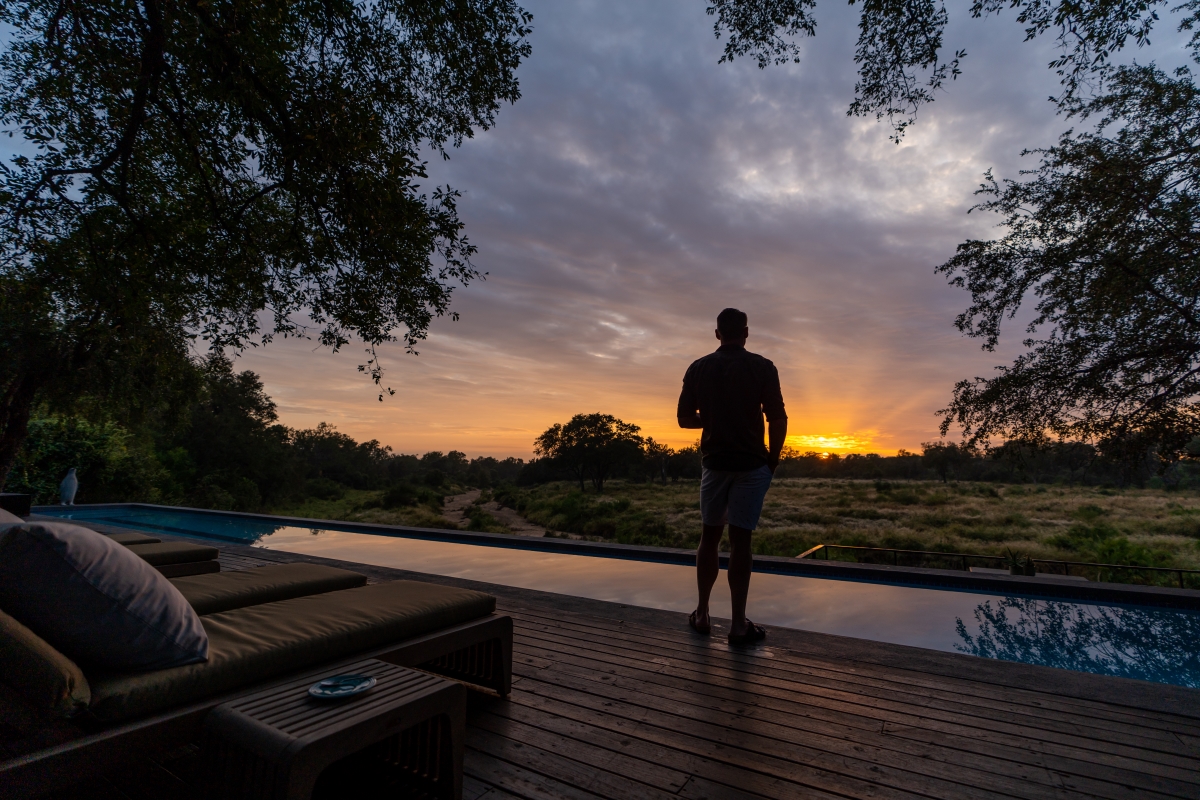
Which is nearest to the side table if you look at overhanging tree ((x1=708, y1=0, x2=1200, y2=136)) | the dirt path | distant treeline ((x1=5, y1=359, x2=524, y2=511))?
overhanging tree ((x1=708, y1=0, x2=1200, y2=136))

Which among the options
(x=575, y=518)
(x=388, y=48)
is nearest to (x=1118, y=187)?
(x=388, y=48)

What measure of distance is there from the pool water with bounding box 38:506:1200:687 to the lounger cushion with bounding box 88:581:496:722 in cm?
191

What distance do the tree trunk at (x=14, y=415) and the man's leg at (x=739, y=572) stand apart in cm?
1146

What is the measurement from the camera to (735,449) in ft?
8.66

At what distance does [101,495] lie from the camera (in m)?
13.7

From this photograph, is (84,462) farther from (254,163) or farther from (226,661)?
(226,661)

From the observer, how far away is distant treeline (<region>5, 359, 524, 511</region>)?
1238 cm

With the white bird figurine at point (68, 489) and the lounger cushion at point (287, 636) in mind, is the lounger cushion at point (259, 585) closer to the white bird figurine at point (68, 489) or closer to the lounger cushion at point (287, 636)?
the lounger cushion at point (287, 636)

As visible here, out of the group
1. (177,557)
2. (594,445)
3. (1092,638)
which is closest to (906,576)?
(1092,638)

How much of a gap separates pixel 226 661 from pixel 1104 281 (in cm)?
960

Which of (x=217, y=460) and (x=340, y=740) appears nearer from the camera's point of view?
(x=340, y=740)

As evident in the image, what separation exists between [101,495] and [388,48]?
47.5ft

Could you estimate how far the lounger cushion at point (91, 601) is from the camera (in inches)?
47.1

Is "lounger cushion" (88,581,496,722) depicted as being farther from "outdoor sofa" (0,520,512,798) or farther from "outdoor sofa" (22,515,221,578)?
"outdoor sofa" (22,515,221,578)
